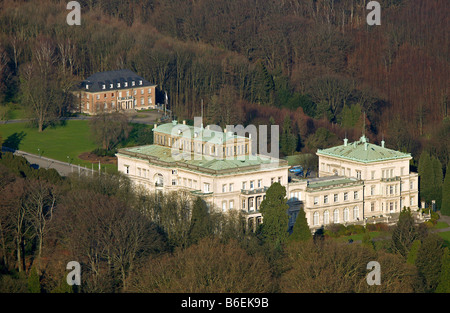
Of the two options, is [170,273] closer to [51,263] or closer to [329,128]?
[51,263]

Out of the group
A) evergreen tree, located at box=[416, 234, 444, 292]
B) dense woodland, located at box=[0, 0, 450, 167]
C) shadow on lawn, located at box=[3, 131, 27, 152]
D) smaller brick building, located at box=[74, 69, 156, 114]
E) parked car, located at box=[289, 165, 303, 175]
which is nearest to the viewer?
evergreen tree, located at box=[416, 234, 444, 292]

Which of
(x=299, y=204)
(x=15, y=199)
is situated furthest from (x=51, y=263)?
(x=299, y=204)

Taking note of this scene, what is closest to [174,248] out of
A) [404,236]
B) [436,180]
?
[404,236]

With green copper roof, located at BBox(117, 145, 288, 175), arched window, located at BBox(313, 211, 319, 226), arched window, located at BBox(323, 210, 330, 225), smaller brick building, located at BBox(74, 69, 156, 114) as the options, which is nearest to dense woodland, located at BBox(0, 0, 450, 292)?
smaller brick building, located at BBox(74, 69, 156, 114)

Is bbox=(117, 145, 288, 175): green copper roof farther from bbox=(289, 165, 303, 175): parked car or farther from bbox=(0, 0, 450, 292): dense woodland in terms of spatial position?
bbox=(289, 165, 303, 175): parked car

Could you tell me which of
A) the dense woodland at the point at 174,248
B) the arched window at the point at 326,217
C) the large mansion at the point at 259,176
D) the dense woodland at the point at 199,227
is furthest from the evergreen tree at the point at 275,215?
the arched window at the point at 326,217

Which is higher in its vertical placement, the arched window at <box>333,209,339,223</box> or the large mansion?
the large mansion

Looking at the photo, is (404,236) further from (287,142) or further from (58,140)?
(58,140)
